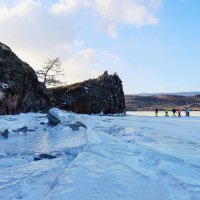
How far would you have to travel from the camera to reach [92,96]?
43.6m

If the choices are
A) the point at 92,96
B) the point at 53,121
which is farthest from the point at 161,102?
the point at 53,121

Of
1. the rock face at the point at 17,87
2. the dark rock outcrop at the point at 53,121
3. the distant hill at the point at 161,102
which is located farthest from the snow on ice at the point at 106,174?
the distant hill at the point at 161,102

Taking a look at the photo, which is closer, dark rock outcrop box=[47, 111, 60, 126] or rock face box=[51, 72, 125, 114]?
dark rock outcrop box=[47, 111, 60, 126]

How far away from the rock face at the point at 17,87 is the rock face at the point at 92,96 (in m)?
7.76

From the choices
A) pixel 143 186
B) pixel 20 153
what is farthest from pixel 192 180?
pixel 20 153

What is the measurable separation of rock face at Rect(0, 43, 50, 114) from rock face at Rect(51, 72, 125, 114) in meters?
7.76

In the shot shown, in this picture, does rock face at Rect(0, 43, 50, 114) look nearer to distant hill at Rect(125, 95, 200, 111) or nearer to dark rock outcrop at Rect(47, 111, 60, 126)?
dark rock outcrop at Rect(47, 111, 60, 126)

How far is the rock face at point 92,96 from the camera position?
1682 inches

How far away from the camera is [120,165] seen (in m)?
7.76

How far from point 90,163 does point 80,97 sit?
3533cm

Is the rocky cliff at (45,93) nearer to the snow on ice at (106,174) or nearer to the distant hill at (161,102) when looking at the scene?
the snow on ice at (106,174)

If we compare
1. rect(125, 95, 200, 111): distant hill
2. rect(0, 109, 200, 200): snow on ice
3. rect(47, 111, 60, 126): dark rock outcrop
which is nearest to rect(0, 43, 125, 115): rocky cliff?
rect(47, 111, 60, 126): dark rock outcrop

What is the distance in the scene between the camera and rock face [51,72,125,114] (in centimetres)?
4272

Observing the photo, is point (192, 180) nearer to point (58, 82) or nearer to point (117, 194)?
point (117, 194)
